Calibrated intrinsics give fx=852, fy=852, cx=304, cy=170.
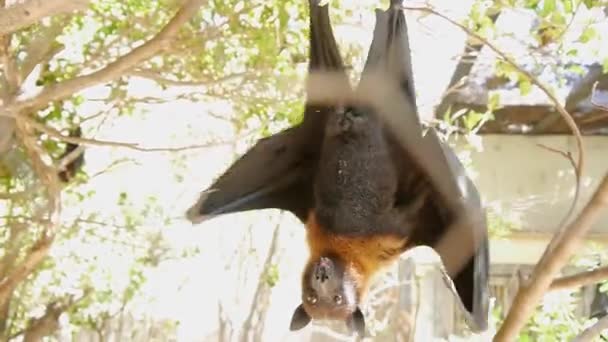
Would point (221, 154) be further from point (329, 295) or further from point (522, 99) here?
point (329, 295)

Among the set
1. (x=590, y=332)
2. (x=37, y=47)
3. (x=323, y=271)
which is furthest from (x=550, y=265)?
(x=37, y=47)

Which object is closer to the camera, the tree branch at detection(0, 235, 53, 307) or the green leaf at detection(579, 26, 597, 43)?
the green leaf at detection(579, 26, 597, 43)

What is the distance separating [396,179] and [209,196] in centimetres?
57

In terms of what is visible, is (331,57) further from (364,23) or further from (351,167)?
(364,23)

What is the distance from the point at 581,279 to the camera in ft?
6.86

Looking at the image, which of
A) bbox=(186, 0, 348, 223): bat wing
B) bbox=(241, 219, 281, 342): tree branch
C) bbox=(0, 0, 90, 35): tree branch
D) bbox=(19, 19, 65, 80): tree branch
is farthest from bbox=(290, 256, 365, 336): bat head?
bbox=(241, 219, 281, 342): tree branch

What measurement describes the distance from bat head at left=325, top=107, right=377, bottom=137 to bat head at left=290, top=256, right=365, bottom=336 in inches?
15.9

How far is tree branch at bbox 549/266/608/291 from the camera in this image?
207cm

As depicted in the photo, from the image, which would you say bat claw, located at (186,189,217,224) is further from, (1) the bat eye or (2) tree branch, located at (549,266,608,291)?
(2) tree branch, located at (549,266,608,291)

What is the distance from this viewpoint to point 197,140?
5.19m

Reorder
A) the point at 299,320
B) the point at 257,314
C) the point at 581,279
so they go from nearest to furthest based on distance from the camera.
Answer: the point at 581,279 < the point at 299,320 < the point at 257,314

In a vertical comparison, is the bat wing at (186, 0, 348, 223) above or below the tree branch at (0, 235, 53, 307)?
above

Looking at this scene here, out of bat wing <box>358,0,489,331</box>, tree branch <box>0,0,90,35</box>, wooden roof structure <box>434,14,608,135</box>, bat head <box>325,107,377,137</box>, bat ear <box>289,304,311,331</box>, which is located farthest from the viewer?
wooden roof structure <box>434,14,608,135</box>

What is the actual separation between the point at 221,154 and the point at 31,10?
12.3ft
